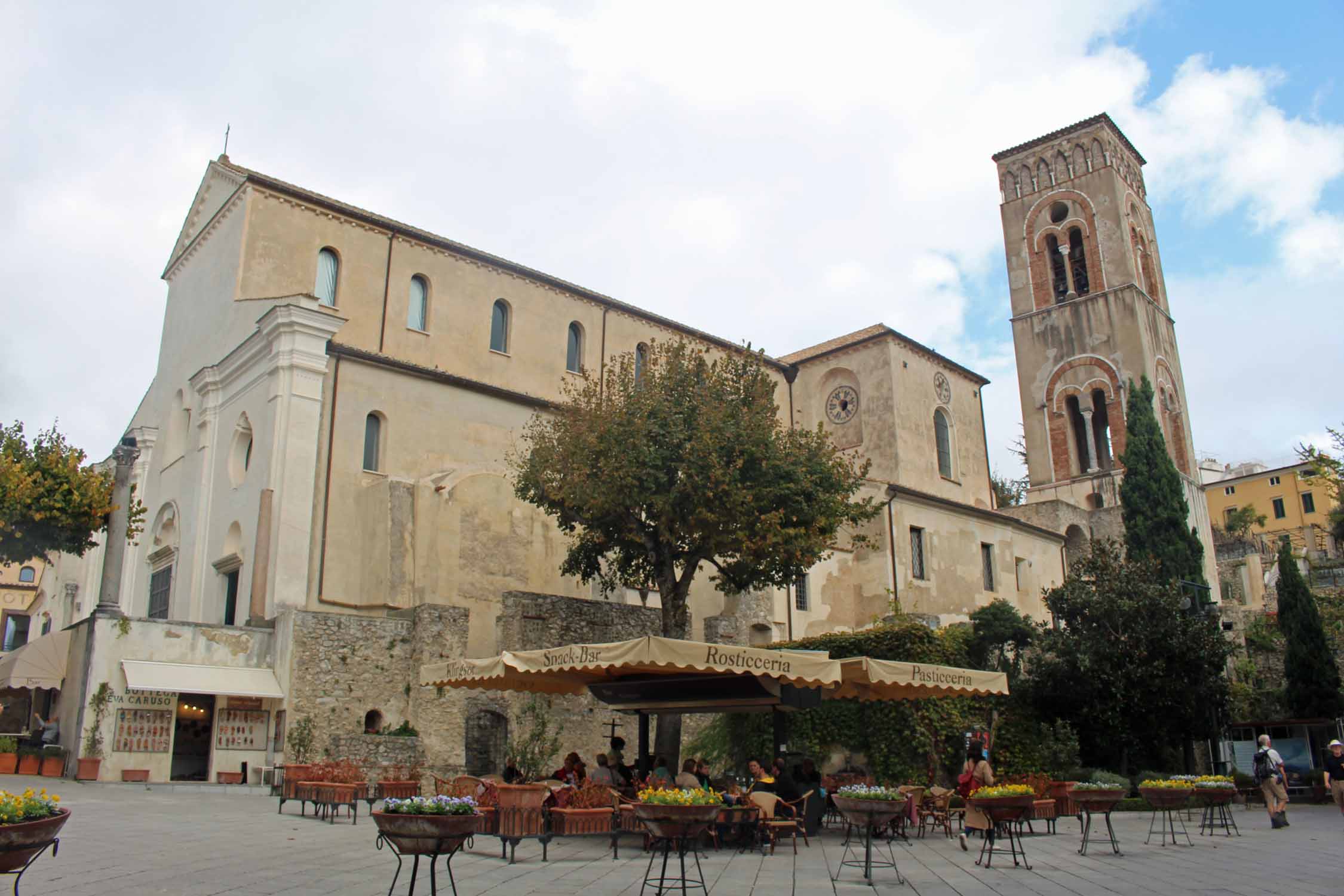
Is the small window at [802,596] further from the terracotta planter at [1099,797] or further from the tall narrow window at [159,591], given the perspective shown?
the terracotta planter at [1099,797]

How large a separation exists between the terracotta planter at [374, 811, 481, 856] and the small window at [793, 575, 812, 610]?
24.2 metres

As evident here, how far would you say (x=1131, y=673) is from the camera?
23.1m

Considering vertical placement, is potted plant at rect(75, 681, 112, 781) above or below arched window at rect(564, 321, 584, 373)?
below

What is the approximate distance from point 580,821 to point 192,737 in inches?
527

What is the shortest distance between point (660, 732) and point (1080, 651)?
10.3 m

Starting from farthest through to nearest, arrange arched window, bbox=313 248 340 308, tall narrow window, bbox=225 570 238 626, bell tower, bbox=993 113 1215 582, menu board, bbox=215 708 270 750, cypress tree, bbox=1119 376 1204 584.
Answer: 1. bell tower, bbox=993 113 1215 582
2. cypress tree, bbox=1119 376 1204 584
3. arched window, bbox=313 248 340 308
4. tall narrow window, bbox=225 570 238 626
5. menu board, bbox=215 708 270 750

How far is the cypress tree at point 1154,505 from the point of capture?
34.2m

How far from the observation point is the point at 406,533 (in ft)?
82.6

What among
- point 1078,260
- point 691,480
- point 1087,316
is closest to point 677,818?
point 691,480

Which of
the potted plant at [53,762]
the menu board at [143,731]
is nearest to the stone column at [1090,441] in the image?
the menu board at [143,731]

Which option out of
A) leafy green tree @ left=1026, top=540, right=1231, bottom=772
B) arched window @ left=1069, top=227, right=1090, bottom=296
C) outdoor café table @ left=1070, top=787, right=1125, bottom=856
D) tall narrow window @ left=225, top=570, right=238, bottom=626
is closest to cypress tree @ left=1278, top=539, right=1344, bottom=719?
leafy green tree @ left=1026, top=540, right=1231, bottom=772

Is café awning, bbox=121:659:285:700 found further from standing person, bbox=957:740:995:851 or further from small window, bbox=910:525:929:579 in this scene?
small window, bbox=910:525:929:579

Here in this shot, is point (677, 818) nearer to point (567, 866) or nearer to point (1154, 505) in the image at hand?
point (567, 866)

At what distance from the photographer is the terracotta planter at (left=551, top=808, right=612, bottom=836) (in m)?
12.5
